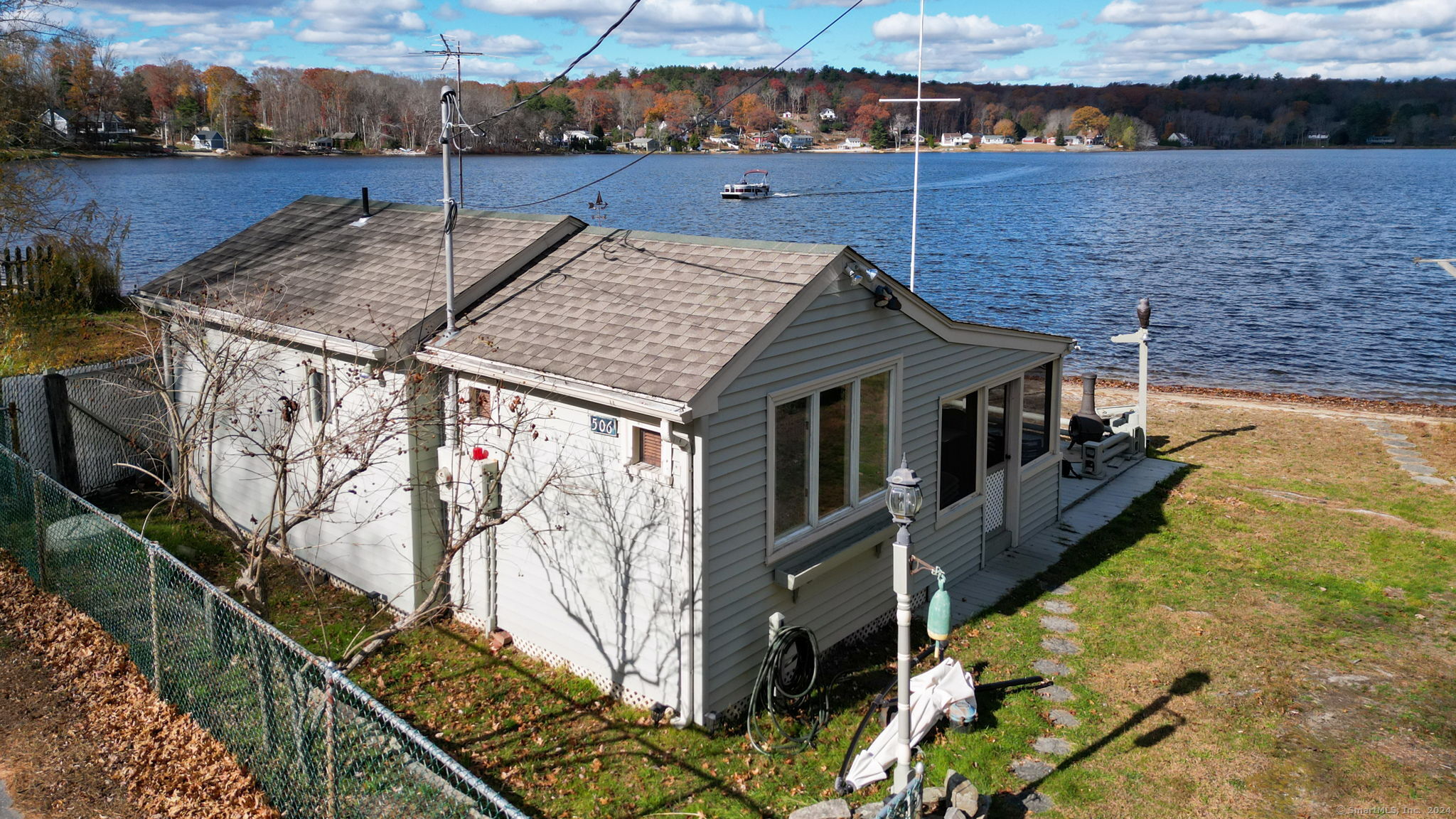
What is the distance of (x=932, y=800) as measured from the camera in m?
7.79

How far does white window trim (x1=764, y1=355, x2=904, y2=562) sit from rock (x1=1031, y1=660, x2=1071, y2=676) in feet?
7.66

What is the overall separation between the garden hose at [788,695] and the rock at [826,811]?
1364mm

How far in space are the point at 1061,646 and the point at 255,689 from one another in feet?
26.9

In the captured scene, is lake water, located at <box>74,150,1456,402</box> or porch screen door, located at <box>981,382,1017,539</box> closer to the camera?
porch screen door, located at <box>981,382,1017,539</box>

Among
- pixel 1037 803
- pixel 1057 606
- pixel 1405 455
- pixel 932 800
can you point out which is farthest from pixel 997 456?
pixel 1405 455

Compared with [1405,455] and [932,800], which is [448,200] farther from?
[1405,455]

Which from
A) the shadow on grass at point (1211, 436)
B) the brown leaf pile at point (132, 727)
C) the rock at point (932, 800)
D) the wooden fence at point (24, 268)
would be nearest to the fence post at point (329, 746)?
the brown leaf pile at point (132, 727)

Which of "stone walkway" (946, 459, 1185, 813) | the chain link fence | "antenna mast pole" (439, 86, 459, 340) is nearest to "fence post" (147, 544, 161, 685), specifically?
"antenna mast pole" (439, 86, 459, 340)

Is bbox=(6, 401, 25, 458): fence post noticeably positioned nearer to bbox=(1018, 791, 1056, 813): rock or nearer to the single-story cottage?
the single-story cottage

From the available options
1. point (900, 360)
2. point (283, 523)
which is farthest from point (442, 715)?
point (900, 360)

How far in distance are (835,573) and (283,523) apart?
5.33 meters

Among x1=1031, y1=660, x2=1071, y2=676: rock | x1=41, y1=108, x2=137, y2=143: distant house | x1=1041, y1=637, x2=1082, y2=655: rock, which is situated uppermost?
x1=41, y1=108, x2=137, y2=143: distant house

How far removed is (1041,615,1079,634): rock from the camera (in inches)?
459

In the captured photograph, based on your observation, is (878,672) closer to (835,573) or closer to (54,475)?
(835,573)
